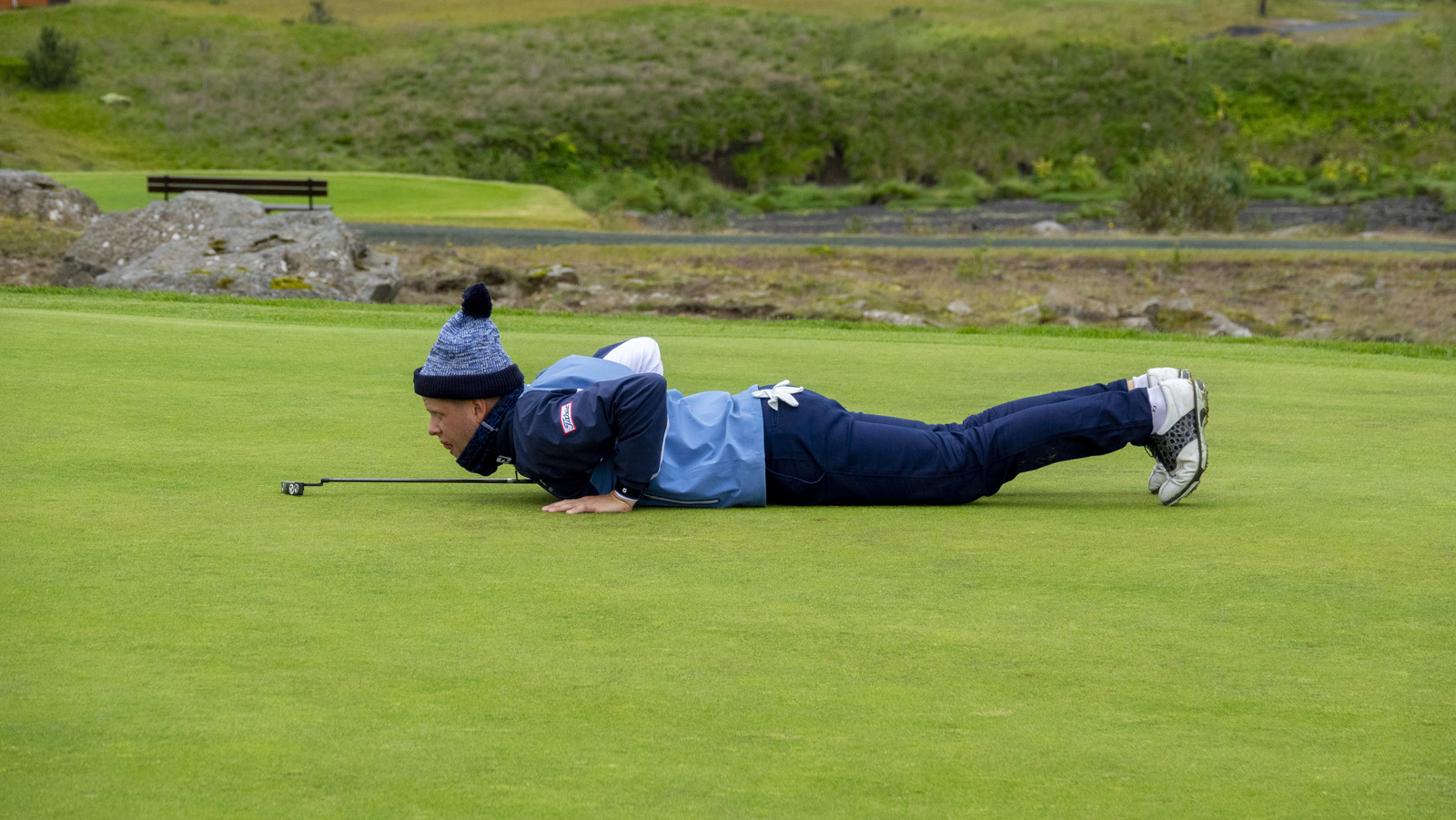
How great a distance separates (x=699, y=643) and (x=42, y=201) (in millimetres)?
21551

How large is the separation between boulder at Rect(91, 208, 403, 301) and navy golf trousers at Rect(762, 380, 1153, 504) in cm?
1192

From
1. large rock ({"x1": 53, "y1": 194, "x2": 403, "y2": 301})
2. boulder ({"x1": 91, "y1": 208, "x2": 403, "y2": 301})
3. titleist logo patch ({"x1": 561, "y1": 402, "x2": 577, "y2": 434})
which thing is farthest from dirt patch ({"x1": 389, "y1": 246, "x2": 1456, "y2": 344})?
titleist logo patch ({"x1": 561, "y1": 402, "x2": 577, "y2": 434})

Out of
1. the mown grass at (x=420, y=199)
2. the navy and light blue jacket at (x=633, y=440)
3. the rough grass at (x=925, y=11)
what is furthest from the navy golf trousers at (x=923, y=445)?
the rough grass at (x=925, y=11)

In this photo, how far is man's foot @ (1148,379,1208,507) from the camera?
14.5 ft

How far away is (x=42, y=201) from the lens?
69.5ft

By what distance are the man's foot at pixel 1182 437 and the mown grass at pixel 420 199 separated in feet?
81.9

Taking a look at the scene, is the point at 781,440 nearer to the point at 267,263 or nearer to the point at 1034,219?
the point at 267,263

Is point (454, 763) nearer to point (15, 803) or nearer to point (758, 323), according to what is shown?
point (15, 803)

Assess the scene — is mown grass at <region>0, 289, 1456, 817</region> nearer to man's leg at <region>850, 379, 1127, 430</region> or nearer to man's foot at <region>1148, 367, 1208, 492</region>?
man's foot at <region>1148, 367, 1208, 492</region>

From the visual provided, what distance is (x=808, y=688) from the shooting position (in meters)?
2.58

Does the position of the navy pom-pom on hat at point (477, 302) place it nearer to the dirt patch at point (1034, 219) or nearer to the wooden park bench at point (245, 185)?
the wooden park bench at point (245, 185)

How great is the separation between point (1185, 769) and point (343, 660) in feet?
5.16

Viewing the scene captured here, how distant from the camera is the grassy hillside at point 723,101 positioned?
154ft

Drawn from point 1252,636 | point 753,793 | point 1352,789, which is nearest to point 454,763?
point 753,793
